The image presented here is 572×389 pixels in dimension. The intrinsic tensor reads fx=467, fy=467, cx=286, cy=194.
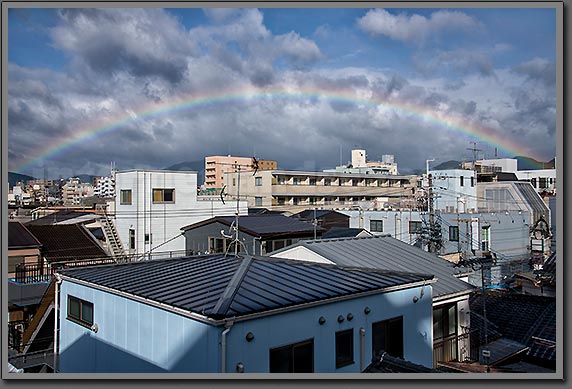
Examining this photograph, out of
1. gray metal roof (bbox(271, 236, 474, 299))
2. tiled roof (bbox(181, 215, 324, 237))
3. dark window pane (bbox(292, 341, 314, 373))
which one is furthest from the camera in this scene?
tiled roof (bbox(181, 215, 324, 237))

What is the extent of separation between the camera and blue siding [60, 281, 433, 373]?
311cm

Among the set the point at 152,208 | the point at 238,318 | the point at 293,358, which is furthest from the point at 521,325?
the point at 152,208

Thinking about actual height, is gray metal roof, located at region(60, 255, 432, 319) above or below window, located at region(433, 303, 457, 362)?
above

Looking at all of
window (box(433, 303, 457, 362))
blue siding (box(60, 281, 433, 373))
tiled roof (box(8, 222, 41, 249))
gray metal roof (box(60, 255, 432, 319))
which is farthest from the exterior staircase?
window (box(433, 303, 457, 362))

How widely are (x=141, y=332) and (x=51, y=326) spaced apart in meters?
3.82

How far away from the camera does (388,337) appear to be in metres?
4.05

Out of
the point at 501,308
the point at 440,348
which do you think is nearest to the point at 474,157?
the point at 501,308

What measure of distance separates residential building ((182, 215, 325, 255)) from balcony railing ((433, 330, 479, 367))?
5141 mm

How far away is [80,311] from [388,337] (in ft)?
9.29

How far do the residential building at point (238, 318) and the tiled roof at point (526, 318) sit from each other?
5.32ft

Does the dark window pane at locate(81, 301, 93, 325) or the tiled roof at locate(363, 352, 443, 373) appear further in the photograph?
the dark window pane at locate(81, 301, 93, 325)

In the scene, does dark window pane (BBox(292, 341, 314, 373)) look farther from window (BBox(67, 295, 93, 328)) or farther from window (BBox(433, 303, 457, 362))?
window (BBox(433, 303, 457, 362))

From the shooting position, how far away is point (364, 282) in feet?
13.4

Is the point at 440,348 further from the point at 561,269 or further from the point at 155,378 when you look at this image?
the point at 155,378
